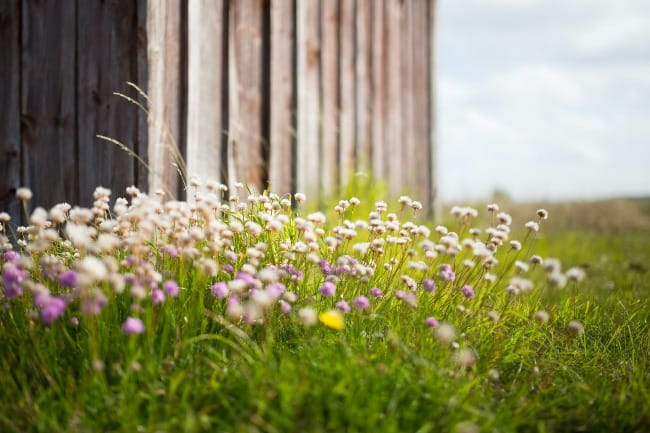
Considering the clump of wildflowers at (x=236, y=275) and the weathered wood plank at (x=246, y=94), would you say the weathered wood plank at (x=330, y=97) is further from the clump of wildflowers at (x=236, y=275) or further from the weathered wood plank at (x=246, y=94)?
the clump of wildflowers at (x=236, y=275)

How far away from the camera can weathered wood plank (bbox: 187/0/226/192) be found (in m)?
3.92

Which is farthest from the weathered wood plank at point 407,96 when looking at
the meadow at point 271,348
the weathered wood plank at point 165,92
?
the meadow at point 271,348

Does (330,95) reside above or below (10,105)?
above

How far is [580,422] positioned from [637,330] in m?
1.17

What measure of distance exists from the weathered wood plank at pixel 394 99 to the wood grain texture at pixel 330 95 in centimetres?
108

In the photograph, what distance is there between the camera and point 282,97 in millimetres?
5035

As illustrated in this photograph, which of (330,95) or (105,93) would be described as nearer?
(105,93)

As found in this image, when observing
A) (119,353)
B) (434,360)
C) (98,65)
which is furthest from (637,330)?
(98,65)

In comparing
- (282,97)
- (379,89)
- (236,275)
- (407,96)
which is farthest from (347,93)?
(236,275)

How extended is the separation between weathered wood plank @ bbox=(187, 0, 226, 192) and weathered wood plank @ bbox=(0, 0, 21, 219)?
1.22 metres

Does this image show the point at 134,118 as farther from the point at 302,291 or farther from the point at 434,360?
the point at 434,360

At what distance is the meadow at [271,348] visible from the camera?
1.96 m

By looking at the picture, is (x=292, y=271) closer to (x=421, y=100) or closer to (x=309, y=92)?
(x=309, y=92)

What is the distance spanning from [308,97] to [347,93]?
0.74 metres
